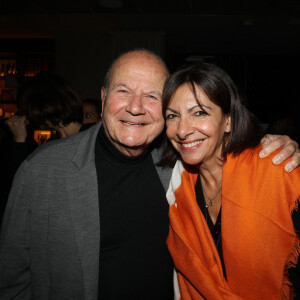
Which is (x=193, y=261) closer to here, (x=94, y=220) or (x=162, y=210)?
(x=162, y=210)

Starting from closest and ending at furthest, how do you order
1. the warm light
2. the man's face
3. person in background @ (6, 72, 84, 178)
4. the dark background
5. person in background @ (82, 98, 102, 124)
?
the man's face
person in background @ (6, 72, 84, 178)
person in background @ (82, 98, 102, 124)
the warm light
the dark background

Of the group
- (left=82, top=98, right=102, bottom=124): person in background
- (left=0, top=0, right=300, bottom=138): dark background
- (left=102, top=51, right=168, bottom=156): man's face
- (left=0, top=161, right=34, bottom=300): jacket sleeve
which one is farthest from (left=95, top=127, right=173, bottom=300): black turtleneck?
(left=0, top=0, right=300, bottom=138): dark background

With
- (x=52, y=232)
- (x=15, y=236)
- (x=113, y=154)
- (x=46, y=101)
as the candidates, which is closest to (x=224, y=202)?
(x=113, y=154)

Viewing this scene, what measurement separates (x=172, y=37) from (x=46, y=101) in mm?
5063

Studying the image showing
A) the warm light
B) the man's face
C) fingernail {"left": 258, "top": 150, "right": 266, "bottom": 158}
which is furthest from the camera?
the warm light

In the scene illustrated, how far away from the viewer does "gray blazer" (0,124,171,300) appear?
4.36 feet

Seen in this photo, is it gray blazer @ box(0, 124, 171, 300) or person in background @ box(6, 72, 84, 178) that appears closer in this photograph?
gray blazer @ box(0, 124, 171, 300)

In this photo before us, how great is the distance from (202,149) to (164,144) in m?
0.38

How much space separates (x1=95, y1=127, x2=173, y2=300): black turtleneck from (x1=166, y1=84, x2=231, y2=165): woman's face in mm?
278

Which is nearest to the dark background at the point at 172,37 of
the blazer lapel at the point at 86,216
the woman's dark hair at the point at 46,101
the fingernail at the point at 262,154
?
the woman's dark hair at the point at 46,101

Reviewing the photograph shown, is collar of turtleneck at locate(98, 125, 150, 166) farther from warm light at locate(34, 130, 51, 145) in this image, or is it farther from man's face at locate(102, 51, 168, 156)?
warm light at locate(34, 130, 51, 145)

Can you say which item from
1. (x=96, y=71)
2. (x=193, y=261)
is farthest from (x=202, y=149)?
(x=96, y=71)

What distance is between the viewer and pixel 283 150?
4.58 ft

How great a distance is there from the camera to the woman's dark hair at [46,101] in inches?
90.8
